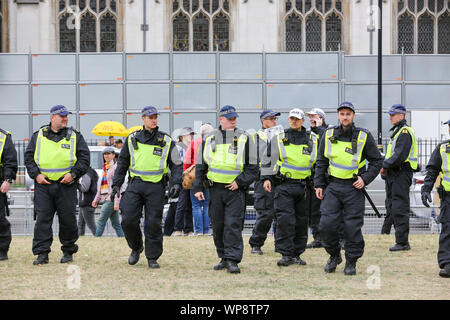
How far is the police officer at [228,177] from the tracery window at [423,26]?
24.2 m

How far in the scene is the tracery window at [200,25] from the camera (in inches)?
1244

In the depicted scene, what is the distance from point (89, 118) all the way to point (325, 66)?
26.1 ft

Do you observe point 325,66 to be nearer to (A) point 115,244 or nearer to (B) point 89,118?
(B) point 89,118

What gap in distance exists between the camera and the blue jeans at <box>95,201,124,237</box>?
13.2 meters

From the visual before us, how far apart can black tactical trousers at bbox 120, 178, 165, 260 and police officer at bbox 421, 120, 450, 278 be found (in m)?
3.18

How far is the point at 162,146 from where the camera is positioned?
945 cm

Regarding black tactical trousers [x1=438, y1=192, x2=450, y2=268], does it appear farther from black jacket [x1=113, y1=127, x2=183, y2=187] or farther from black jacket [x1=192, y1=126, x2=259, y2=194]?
black jacket [x1=113, y1=127, x2=183, y2=187]

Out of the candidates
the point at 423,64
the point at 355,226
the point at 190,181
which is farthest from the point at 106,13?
the point at 355,226

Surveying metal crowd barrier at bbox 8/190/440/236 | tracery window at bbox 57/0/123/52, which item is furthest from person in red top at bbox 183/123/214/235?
tracery window at bbox 57/0/123/52

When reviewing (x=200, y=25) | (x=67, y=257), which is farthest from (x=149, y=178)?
(x=200, y=25)

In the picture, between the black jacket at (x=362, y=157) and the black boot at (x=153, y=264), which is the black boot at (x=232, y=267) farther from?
the black jacket at (x=362, y=157)

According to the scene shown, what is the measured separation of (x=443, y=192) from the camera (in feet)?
29.9

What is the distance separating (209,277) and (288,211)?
1461 millimetres

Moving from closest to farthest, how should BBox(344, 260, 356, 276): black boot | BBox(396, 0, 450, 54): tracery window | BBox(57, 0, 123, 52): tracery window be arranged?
1. BBox(344, 260, 356, 276): black boot
2. BBox(57, 0, 123, 52): tracery window
3. BBox(396, 0, 450, 54): tracery window
